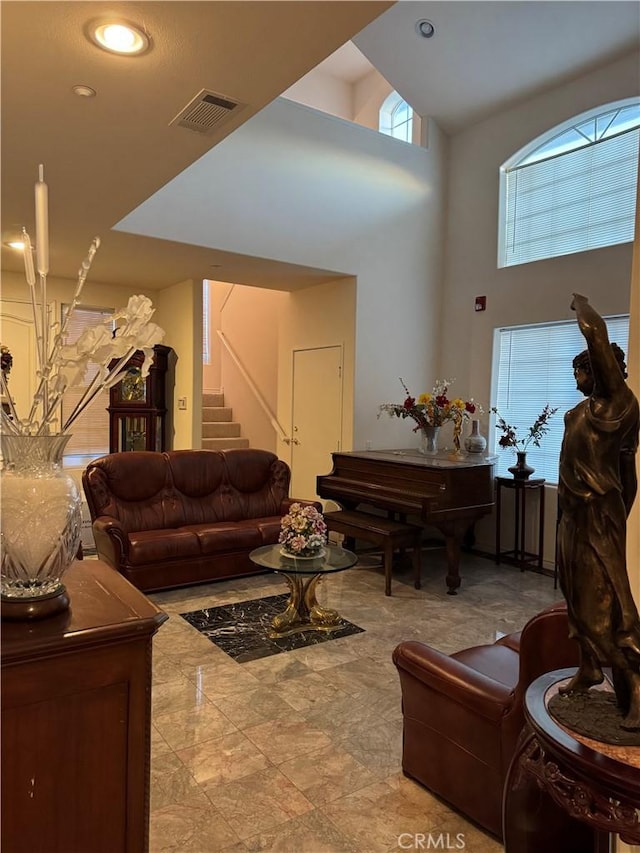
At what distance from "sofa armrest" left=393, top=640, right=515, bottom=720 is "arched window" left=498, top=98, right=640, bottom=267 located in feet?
13.5

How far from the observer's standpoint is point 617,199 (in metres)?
4.90

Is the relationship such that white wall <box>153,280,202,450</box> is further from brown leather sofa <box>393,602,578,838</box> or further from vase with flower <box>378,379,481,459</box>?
brown leather sofa <box>393,602,578,838</box>

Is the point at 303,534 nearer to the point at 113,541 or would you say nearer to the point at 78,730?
the point at 113,541

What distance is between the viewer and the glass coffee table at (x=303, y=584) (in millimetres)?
3682

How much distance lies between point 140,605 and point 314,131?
510 centimetres

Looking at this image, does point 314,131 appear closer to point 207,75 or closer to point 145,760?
point 207,75

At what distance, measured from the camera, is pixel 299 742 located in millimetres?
2557

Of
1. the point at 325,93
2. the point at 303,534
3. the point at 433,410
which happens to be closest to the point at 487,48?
the point at 325,93

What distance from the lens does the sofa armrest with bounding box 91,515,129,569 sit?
4324 mm

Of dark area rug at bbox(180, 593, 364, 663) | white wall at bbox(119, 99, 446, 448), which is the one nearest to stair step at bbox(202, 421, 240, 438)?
white wall at bbox(119, 99, 446, 448)

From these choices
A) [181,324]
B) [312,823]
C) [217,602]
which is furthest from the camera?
[181,324]

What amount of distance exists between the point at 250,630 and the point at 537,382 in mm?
3517

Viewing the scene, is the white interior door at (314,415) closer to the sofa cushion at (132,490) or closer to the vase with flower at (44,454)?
the sofa cushion at (132,490)

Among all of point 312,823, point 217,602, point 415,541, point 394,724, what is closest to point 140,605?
point 312,823
